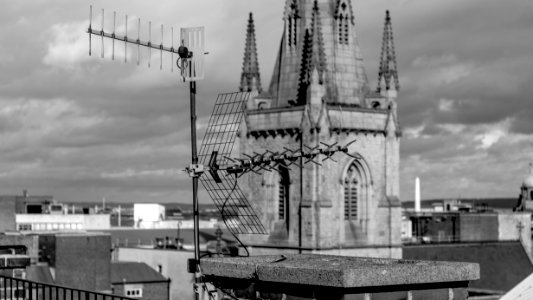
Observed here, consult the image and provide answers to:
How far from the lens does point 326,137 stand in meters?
64.1

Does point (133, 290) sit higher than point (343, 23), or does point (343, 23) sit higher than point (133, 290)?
point (343, 23)

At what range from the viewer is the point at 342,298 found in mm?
7016

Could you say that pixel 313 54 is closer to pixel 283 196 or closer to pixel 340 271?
pixel 283 196

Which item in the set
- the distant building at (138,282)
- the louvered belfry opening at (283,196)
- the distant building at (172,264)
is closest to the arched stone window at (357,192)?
the louvered belfry opening at (283,196)

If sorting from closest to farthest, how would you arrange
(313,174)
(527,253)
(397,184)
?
1. (313,174)
2. (397,184)
3. (527,253)

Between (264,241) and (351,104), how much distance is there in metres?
10.9

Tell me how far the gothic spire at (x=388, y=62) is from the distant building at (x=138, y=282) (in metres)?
20.5

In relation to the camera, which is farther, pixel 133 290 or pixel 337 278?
pixel 133 290

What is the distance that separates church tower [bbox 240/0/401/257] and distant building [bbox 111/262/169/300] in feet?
26.4

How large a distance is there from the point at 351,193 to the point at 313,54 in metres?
9.58

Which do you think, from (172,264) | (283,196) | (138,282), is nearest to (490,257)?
(172,264)

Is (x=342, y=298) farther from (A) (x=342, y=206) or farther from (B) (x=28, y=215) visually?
(B) (x=28, y=215)

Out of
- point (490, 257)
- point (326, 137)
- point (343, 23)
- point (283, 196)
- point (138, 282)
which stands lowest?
point (138, 282)

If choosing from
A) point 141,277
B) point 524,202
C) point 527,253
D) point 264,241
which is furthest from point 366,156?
point 524,202
